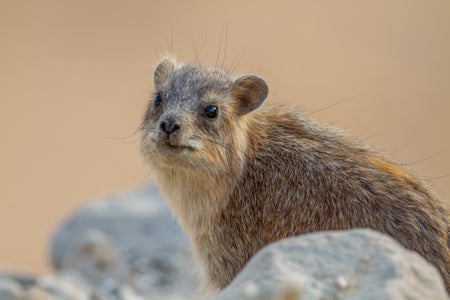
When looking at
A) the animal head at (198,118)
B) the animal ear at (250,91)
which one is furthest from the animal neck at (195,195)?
the animal ear at (250,91)

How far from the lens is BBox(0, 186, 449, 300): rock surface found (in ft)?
19.7

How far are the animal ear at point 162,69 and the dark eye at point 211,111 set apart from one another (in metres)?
1.07

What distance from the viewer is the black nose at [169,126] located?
353 inches

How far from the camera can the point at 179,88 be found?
962 centimetres

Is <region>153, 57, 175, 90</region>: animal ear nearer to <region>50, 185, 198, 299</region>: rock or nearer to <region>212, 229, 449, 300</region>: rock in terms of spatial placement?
<region>50, 185, 198, 299</region>: rock

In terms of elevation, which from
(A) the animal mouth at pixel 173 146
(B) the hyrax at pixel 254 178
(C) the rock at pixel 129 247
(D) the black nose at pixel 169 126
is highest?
(D) the black nose at pixel 169 126

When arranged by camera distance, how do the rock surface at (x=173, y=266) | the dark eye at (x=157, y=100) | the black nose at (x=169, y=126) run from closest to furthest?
the rock surface at (x=173, y=266), the black nose at (x=169, y=126), the dark eye at (x=157, y=100)

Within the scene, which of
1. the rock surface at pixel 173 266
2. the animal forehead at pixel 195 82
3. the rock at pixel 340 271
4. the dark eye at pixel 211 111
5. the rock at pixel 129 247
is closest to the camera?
the rock at pixel 340 271

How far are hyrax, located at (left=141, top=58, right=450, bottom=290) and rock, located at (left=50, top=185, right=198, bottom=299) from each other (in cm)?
A: 235

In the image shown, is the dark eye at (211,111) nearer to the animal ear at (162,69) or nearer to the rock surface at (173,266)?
the animal ear at (162,69)

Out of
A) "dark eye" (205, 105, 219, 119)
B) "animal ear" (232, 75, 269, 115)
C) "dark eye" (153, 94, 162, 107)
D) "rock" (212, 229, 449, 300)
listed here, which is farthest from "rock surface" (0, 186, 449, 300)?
"animal ear" (232, 75, 269, 115)

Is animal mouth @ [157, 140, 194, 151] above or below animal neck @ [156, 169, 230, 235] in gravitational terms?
above

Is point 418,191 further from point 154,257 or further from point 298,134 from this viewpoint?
point 154,257

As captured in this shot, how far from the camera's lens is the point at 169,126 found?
896cm
